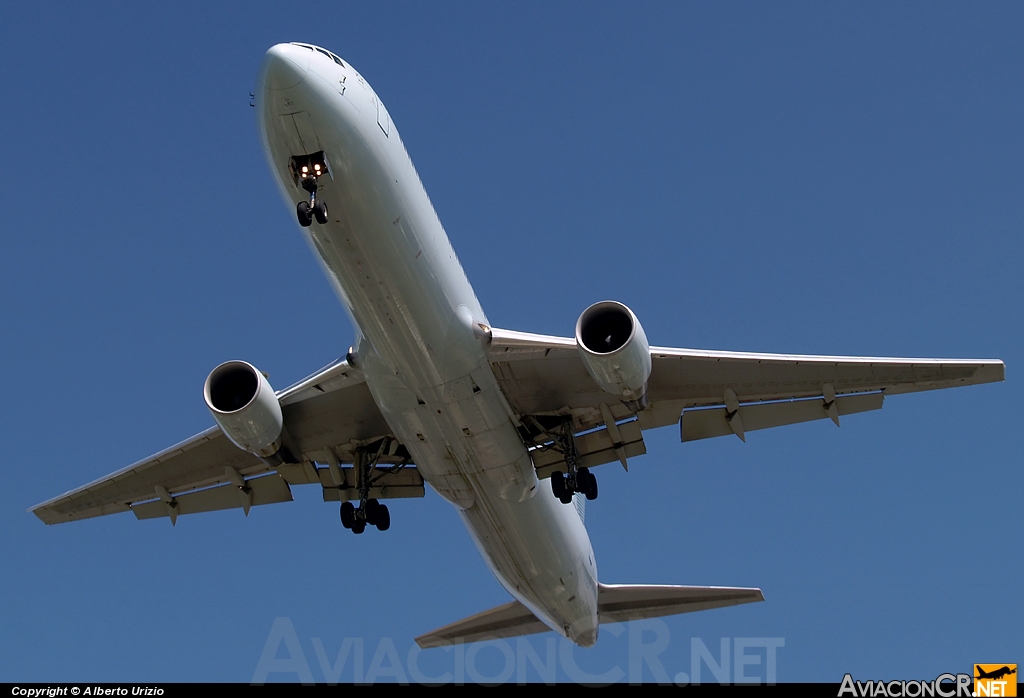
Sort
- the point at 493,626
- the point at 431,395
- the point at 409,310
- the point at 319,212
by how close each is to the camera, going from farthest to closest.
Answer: the point at 493,626, the point at 431,395, the point at 409,310, the point at 319,212

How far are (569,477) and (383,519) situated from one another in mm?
4126

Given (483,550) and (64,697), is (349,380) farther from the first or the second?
(64,697)

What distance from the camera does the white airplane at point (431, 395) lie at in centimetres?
1677

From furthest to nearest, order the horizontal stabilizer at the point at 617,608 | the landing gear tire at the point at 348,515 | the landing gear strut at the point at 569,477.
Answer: the horizontal stabilizer at the point at 617,608 < the landing gear tire at the point at 348,515 < the landing gear strut at the point at 569,477

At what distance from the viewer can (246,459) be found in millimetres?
23703

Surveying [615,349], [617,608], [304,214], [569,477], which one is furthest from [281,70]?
[617,608]

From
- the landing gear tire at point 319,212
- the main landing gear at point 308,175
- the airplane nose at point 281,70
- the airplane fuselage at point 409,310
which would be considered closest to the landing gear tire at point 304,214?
the main landing gear at point 308,175

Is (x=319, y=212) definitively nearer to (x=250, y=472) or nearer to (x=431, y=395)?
(x=431, y=395)

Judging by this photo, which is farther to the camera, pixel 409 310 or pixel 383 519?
pixel 383 519

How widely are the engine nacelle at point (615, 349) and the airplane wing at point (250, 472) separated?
15.7 feet

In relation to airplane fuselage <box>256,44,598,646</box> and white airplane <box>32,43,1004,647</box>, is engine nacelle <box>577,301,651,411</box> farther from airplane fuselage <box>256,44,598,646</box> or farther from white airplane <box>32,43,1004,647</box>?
airplane fuselage <box>256,44,598,646</box>

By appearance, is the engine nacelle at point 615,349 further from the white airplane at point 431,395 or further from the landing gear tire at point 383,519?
the landing gear tire at point 383,519

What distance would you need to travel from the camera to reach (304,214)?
16.4m

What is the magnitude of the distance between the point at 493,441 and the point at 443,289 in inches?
125
